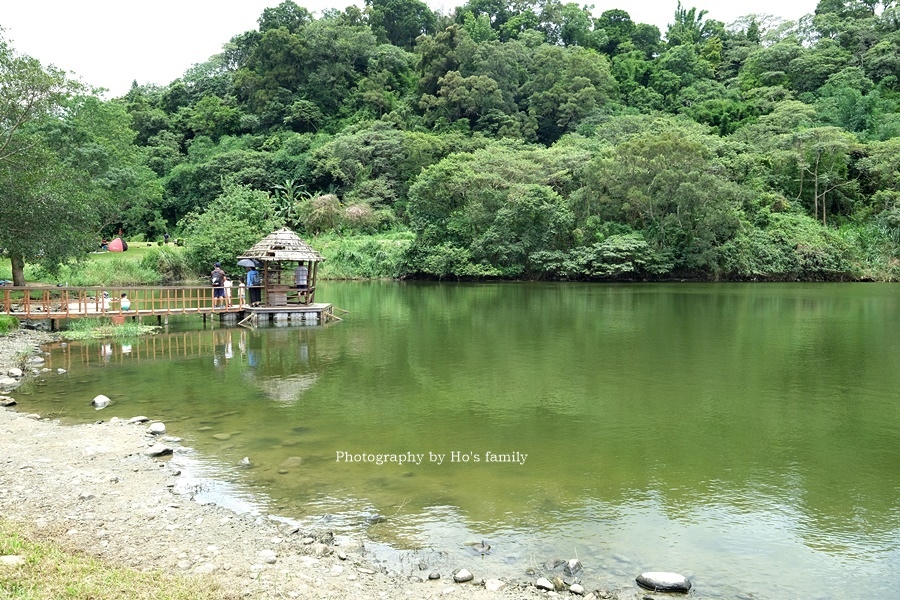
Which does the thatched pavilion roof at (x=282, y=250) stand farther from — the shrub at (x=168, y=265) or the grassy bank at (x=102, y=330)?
the shrub at (x=168, y=265)

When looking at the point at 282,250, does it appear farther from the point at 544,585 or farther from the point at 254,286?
the point at 544,585

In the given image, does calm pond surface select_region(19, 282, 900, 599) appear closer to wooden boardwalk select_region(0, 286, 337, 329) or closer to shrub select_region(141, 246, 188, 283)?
wooden boardwalk select_region(0, 286, 337, 329)

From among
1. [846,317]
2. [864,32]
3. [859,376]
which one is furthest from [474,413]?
[864,32]

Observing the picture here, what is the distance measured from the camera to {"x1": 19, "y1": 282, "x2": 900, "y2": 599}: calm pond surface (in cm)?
646

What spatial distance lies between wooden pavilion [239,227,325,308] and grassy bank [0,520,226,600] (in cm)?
1967

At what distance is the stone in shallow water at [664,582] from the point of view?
5570 millimetres

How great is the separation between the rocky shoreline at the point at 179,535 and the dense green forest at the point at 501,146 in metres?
15.5

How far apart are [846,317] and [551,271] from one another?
78.2 ft

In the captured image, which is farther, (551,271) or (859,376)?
(551,271)

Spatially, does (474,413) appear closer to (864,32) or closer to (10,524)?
(10,524)

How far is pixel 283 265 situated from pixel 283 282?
86 cm

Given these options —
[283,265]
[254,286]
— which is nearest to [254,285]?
[254,286]

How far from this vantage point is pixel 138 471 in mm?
8289

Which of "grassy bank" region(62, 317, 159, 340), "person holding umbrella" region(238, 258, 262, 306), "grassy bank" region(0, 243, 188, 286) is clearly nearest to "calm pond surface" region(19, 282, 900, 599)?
"grassy bank" region(62, 317, 159, 340)
